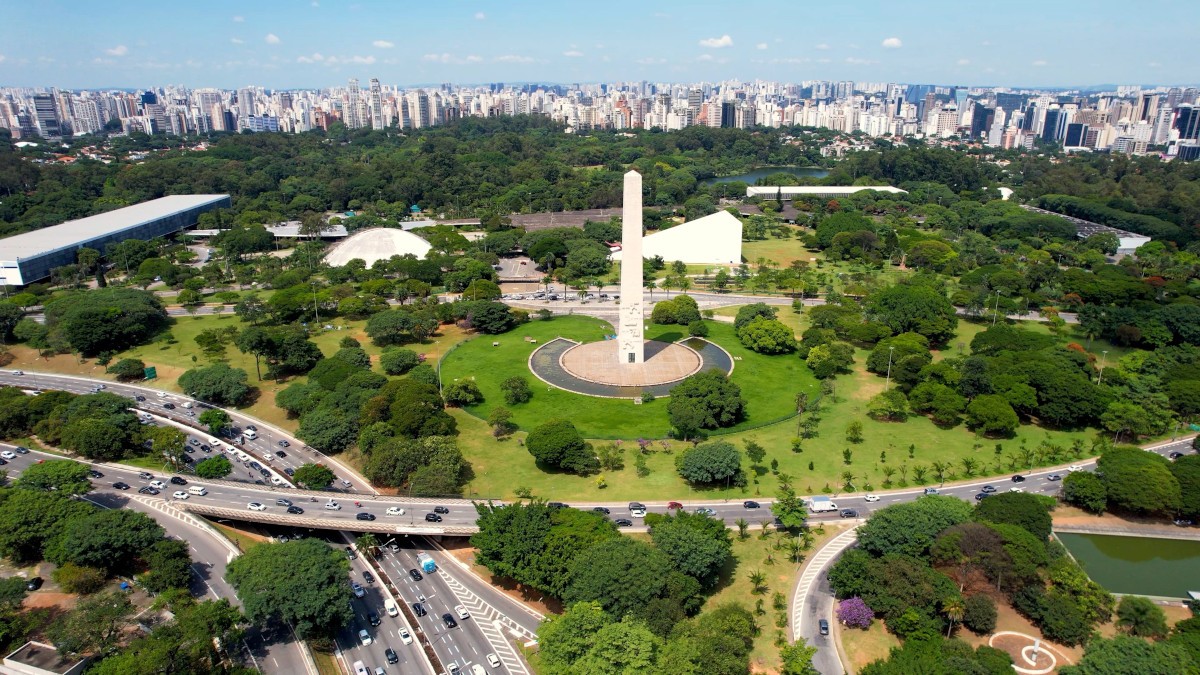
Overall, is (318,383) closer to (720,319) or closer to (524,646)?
(524,646)

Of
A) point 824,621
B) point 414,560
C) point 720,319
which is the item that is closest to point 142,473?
point 414,560

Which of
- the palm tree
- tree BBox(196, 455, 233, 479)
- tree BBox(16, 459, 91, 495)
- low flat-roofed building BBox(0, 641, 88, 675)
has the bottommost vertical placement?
the palm tree

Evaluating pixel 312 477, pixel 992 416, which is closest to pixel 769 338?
pixel 992 416

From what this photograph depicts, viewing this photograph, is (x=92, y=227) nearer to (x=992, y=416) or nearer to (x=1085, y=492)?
(x=992, y=416)

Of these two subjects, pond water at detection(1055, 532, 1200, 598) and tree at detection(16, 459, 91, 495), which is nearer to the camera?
pond water at detection(1055, 532, 1200, 598)

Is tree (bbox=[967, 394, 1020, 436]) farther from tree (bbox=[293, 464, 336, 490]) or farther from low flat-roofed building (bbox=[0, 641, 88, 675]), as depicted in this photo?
low flat-roofed building (bbox=[0, 641, 88, 675])

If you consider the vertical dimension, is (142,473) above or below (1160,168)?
below

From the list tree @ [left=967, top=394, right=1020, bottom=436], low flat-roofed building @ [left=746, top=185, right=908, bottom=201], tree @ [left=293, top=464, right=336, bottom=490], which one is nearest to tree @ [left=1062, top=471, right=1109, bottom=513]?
tree @ [left=967, top=394, right=1020, bottom=436]

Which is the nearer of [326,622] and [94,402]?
[326,622]

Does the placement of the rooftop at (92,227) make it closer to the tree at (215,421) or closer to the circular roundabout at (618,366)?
the tree at (215,421)
